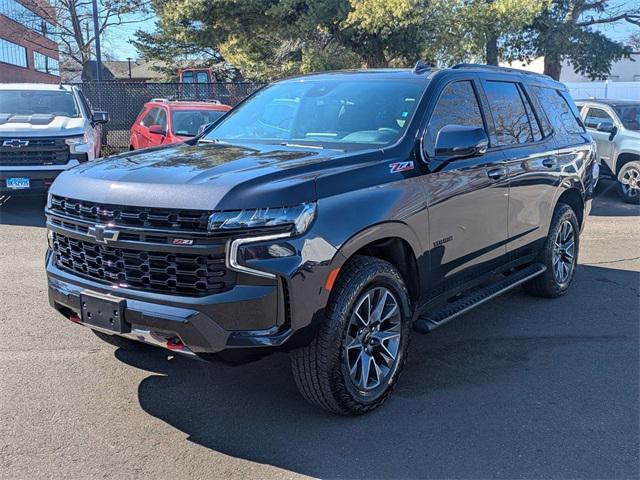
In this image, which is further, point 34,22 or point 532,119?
point 34,22

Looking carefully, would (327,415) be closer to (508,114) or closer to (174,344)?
(174,344)

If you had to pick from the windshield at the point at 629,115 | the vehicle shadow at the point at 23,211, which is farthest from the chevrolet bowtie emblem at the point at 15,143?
the windshield at the point at 629,115

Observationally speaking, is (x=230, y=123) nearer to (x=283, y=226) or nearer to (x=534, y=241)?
(x=283, y=226)

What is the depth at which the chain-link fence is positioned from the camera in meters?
17.5

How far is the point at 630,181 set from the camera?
451 inches

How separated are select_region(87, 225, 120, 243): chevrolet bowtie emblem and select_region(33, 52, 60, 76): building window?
61.5 meters

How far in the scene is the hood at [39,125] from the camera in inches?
365

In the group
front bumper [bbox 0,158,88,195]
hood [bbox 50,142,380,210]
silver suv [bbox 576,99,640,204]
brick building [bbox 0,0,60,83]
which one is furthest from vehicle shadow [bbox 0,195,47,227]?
brick building [bbox 0,0,60,83]

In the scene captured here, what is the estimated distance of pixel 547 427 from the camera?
11.8 ft

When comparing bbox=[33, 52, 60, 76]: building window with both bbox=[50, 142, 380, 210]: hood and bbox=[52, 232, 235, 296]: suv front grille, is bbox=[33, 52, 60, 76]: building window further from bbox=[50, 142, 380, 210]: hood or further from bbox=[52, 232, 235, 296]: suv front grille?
bbox=[52, 232, 235, 296]: suv front grille

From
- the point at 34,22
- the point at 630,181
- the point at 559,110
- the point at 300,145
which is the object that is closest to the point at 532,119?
the point at 559,110

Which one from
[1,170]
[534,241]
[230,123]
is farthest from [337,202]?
[1,170]

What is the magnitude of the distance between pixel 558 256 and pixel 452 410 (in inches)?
111

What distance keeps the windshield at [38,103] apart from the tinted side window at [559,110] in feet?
26.4
